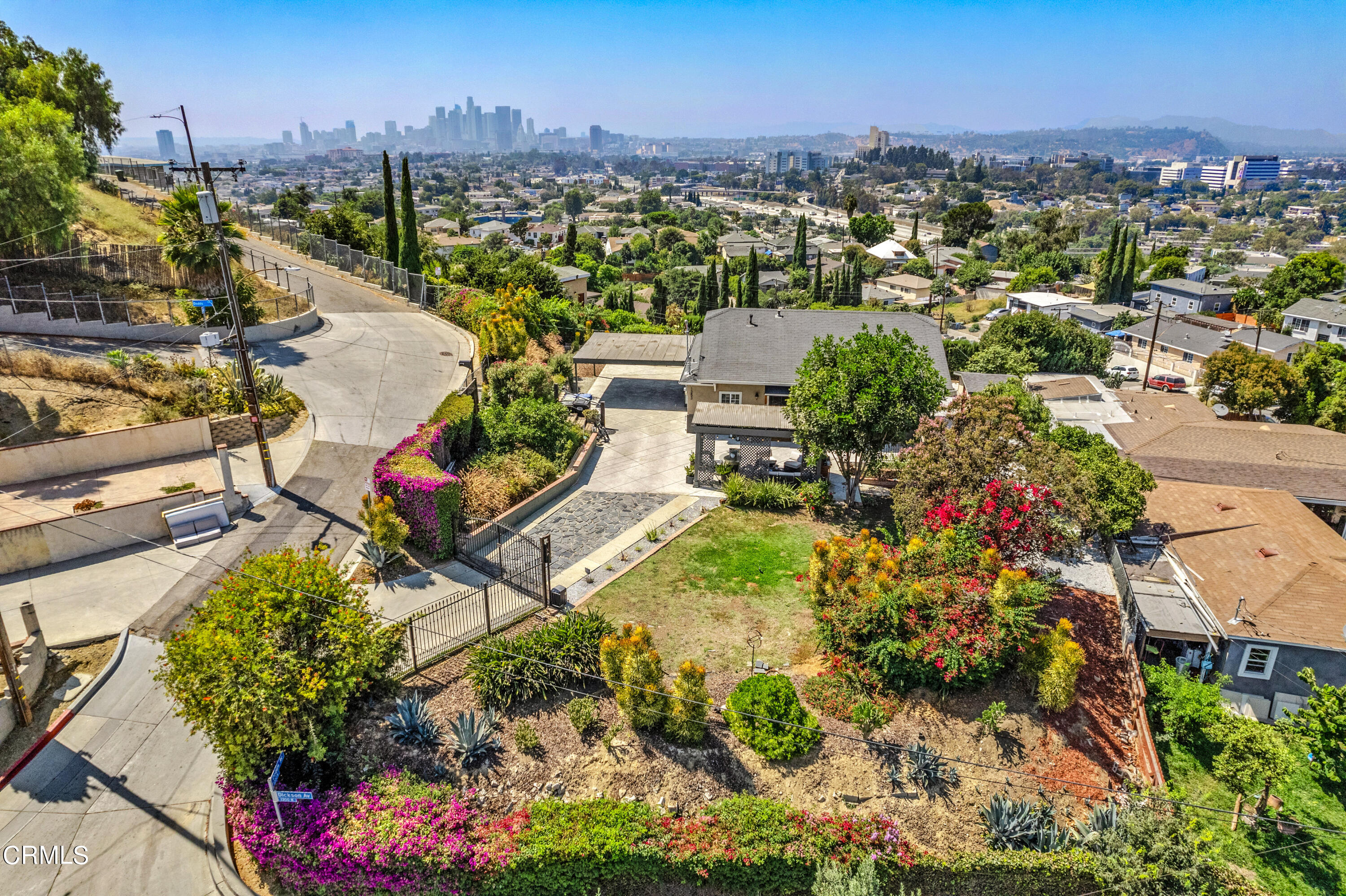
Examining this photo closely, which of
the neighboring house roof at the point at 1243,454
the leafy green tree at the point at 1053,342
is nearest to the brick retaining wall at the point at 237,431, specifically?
the neighboring house roof at the point at 1243,454

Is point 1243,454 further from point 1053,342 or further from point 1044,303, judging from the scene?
point 1044,303

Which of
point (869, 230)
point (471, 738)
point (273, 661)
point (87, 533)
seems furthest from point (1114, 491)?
point (869, 230)

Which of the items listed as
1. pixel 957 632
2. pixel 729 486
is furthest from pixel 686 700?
pixel 729 486

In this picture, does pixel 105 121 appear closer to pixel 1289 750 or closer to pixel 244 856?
pixel 244 856

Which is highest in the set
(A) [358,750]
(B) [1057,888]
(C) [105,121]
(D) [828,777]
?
(C) [105,121]

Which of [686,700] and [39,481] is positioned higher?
[39,481]

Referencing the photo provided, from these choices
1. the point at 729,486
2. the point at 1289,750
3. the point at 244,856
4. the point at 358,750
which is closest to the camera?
the point at 244,856

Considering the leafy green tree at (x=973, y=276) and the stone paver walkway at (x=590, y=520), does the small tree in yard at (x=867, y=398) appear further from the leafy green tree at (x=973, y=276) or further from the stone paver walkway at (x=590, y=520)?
the leafy green tree at (x=973, y=276)

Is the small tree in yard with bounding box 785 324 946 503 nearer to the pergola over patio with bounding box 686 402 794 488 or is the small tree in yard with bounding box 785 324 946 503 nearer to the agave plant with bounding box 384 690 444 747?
the pergola over patio with bounding box 686 402 794 488
